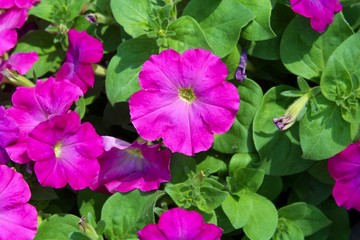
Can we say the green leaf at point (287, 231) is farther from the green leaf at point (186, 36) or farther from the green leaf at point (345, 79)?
the green leaf at point (186, 36)

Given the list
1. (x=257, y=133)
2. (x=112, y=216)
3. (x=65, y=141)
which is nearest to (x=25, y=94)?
(x=65, y=141)

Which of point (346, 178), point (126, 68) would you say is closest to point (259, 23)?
point (126, 68)

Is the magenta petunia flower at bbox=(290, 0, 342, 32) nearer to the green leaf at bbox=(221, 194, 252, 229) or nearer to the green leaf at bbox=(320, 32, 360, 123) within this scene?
the green leaf at bbox=(320, 32, 360, 123)

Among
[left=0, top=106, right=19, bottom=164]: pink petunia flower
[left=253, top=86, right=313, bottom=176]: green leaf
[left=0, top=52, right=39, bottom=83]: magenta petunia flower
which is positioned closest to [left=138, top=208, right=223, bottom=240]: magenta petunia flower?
[left=253, top=86, right=313, bottom=176]: green leaf

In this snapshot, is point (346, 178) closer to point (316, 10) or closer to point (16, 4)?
point (316, 10)

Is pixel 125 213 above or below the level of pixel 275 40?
below

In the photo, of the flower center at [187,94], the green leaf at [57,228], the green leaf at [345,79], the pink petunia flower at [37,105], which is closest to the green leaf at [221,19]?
the flower center at [187,94]
